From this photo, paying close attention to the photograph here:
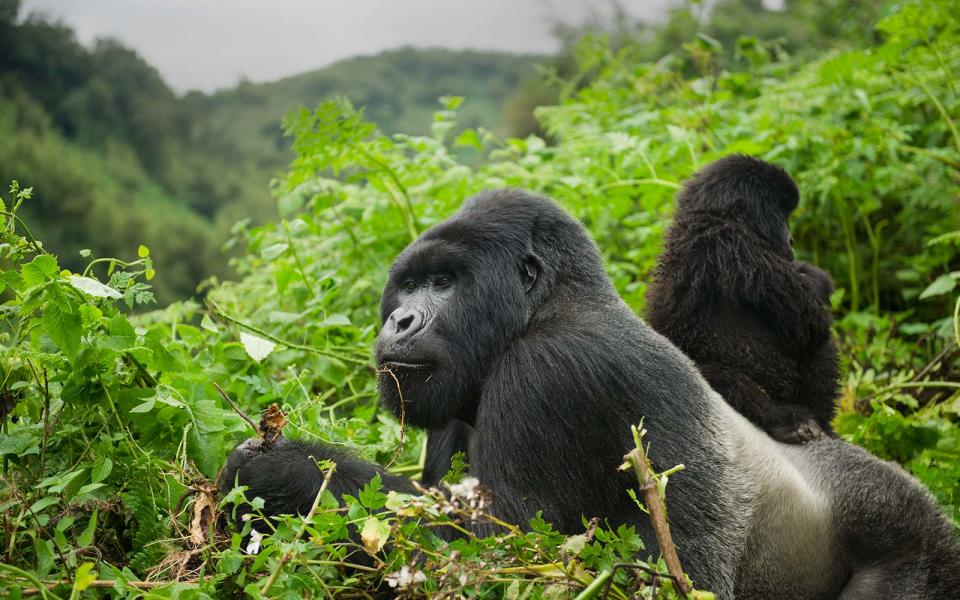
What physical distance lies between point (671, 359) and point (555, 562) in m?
1.09

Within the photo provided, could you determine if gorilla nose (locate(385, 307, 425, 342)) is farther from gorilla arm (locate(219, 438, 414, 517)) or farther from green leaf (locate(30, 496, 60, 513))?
green leaf (locate(30, 496, 60, 513))

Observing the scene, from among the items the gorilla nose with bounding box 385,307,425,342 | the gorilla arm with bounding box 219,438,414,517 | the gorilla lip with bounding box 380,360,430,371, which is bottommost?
the gorilla arm with bounding box 219,438,414,517

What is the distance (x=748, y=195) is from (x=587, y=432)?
209 cm

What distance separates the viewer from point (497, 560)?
6.85 ft

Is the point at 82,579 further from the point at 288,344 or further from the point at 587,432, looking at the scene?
the point at 288,344

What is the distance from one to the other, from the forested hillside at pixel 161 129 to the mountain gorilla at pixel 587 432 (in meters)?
7.45

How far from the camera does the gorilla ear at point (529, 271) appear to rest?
302cm

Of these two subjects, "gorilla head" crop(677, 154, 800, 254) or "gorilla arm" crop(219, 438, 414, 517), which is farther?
"gorilla head" crop(677, 154, 800, 254)

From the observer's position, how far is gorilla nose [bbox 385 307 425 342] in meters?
2.81

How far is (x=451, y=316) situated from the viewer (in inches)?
112

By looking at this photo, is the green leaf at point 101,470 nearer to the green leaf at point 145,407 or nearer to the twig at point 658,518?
the green leaf at point 145,407

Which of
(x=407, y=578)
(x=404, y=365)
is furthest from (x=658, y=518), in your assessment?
(x=404, y=365)

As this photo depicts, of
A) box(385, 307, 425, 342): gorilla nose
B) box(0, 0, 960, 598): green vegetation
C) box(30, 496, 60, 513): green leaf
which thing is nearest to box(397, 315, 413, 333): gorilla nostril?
box(385, 307, 425, 342): gorilla nose

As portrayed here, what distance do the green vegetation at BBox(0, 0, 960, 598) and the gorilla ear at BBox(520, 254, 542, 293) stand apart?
0.71 meters
